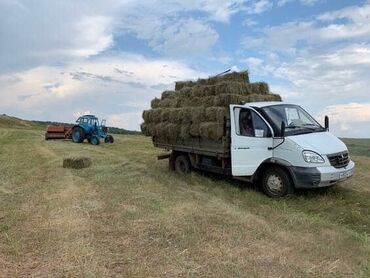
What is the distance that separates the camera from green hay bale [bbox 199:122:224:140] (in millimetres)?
11961

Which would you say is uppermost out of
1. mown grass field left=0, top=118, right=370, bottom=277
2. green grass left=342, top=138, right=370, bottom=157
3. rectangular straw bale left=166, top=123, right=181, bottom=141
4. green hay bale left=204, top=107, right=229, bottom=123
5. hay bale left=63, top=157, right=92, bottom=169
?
green hay bale left=204, top=107, right=229, bottom=123

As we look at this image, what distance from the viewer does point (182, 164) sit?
1445cm

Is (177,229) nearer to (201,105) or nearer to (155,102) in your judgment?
(201,105)

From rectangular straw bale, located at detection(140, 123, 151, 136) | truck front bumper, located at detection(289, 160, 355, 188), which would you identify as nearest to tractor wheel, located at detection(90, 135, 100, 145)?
rectangular straw bale, located at detection(140, 123, 151, 136)

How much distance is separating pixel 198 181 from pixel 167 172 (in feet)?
6.75

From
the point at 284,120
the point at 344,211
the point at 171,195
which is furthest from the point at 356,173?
the point at 171,195

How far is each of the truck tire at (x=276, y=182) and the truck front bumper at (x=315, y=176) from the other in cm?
23

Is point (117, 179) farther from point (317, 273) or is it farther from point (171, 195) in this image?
point (317, 273)

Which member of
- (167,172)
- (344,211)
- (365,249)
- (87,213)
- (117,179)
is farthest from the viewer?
(167,172)

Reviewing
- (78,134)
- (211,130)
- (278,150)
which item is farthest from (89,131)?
(278,150)

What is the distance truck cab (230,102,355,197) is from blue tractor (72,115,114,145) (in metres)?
19.4

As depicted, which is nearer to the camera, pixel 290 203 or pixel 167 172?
pixel 290 203

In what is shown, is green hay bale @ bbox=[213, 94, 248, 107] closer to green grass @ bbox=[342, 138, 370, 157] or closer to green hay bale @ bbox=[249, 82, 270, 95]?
green hay bale @ bbox=[249, 82, 270, 95]

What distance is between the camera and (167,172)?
47.9 ft
